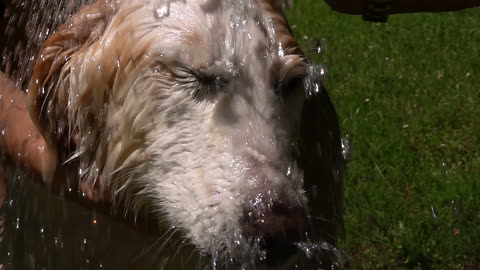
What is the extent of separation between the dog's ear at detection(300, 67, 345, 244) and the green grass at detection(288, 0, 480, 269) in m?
0.67

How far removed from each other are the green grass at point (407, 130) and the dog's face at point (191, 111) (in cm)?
144

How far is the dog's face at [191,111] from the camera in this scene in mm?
2840

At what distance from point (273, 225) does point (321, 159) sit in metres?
0.88

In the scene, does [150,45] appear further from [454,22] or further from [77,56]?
[454,22]

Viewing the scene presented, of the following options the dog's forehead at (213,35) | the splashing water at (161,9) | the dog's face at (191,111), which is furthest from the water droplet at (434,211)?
the splashing water at (161,9)

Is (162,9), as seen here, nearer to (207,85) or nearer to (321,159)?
(207,85)

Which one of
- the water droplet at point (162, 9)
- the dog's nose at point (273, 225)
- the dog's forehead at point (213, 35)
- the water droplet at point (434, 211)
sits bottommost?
the water droplet at point (434, 211)

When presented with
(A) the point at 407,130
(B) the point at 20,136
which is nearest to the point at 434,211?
(A) the point at 407,130

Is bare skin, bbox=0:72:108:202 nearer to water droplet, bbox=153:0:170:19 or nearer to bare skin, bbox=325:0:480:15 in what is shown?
water droplet, bbox=153:0:170:19

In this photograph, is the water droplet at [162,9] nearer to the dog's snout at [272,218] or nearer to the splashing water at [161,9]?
the splashing water at [161,9]

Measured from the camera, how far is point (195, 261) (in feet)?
10.2

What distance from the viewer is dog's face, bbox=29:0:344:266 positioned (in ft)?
9.32

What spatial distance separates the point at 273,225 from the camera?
2744mm

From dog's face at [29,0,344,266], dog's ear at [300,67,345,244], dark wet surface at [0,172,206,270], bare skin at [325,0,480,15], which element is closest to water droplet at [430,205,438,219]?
dog's ear at [300,67,345,244]
